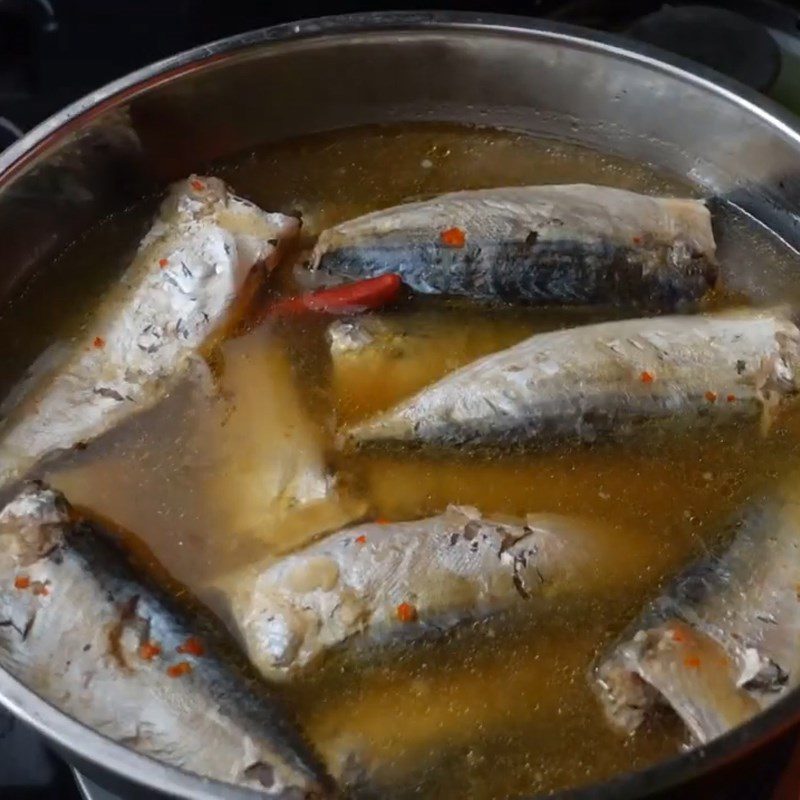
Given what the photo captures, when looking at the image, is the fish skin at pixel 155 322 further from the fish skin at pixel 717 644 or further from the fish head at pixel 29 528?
the fish skin at pixel 717 644

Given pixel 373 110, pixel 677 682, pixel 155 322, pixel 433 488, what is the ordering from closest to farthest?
pixel 677 682 → pixel 433 488 → pixel 155 322 → pixel 373 110

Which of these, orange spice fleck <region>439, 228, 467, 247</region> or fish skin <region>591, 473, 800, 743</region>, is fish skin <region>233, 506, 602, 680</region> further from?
orange spice fleck <region>439, 228, 467, 247</region>

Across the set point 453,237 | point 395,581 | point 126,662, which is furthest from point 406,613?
point 453,237

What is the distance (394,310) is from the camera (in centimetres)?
139

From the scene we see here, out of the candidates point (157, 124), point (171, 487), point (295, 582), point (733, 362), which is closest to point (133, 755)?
point (295, 582)

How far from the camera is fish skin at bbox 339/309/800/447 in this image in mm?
1253

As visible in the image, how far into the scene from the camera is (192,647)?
1.09 metres

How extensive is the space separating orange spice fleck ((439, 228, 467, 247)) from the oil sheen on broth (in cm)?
8

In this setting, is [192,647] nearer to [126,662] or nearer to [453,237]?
[126,662]

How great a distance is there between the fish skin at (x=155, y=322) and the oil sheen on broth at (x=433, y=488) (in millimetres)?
38

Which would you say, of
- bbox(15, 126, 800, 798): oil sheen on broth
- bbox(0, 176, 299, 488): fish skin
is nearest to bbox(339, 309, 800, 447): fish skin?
bbox(15, 126, 800, 798): oil sheen on broth

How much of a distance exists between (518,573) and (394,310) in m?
0.43

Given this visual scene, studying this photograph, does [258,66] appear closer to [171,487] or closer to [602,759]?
[171,487]

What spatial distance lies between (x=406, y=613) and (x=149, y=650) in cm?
27
